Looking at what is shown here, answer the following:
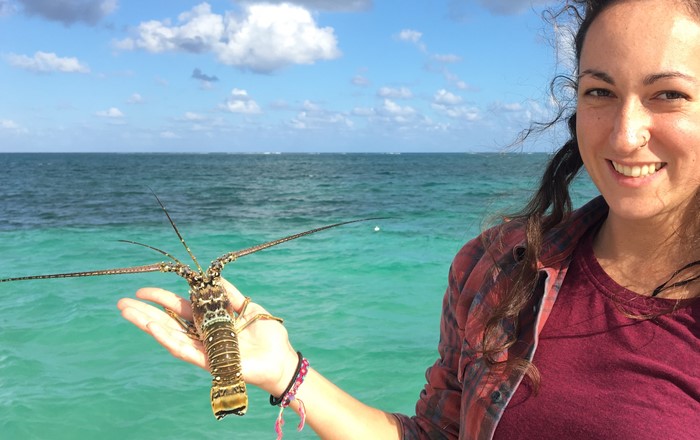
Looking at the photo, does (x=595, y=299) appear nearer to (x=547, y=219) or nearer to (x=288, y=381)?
(x=547, y=219)

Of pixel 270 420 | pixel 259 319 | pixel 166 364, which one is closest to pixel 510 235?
pixel 259 319

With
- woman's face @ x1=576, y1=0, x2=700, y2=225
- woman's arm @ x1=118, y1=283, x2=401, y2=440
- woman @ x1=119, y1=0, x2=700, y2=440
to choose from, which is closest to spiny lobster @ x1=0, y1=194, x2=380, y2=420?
woman's arm @ x1=118, y1=283, x2=401, y2=440

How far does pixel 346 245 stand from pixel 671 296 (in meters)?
13.0

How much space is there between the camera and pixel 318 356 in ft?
25.5

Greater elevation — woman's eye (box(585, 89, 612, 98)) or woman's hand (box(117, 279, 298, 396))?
woman's eye (box(585, 89, 612, 98))

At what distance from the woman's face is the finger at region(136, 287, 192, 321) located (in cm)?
174

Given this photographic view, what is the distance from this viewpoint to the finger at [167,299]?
7.86ft

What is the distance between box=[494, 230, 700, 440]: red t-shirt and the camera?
5.52 feet

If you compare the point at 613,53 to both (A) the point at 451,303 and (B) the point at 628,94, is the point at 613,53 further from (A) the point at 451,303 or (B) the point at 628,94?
(A) the point at 451,303

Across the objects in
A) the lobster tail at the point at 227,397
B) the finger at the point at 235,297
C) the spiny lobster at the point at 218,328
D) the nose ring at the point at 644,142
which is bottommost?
the lobster tail at the point at 227,397

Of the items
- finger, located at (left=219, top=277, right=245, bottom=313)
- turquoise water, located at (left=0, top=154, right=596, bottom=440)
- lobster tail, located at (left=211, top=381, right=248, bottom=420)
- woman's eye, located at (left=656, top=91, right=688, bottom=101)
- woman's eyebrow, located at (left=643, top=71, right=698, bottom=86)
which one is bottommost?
turquoise water, located at (left=0, top=154, right=596, bottom=440)

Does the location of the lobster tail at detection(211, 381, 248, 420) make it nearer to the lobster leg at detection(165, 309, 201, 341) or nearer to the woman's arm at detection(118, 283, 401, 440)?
the lobster leg at detection(165, 309, 201, 341)

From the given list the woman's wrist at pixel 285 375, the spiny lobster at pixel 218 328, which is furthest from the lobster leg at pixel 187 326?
the woman's wrist at pixel 285 375

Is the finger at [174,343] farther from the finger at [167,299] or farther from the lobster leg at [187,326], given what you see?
the lobster leg at [187,326]
